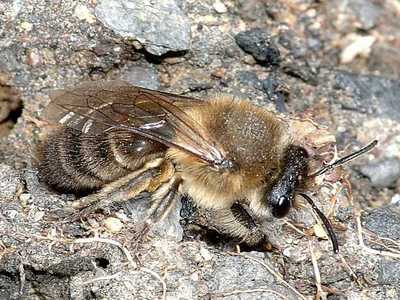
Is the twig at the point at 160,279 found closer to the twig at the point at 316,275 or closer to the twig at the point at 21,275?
the twig at the point at 21,275

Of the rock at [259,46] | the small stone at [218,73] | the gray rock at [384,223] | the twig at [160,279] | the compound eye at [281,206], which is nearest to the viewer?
the twig at [160,279]

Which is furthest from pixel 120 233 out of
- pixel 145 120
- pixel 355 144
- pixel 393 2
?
pixel 393 2

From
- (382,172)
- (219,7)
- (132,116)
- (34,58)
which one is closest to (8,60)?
(34,58)

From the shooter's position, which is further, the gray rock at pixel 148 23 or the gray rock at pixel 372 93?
the gray rock at pixel 372 93

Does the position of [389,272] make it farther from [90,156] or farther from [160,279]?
[90,156]

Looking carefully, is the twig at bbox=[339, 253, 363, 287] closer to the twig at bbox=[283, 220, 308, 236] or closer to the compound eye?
the twig at bbox=[283, 220, 308, 236]

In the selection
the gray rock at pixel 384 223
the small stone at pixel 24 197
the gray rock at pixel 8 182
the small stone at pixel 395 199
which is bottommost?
the small stone at pixel 395 199

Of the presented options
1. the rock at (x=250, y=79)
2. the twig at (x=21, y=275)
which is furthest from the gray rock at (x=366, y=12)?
the twig at (x=21, y=275)
